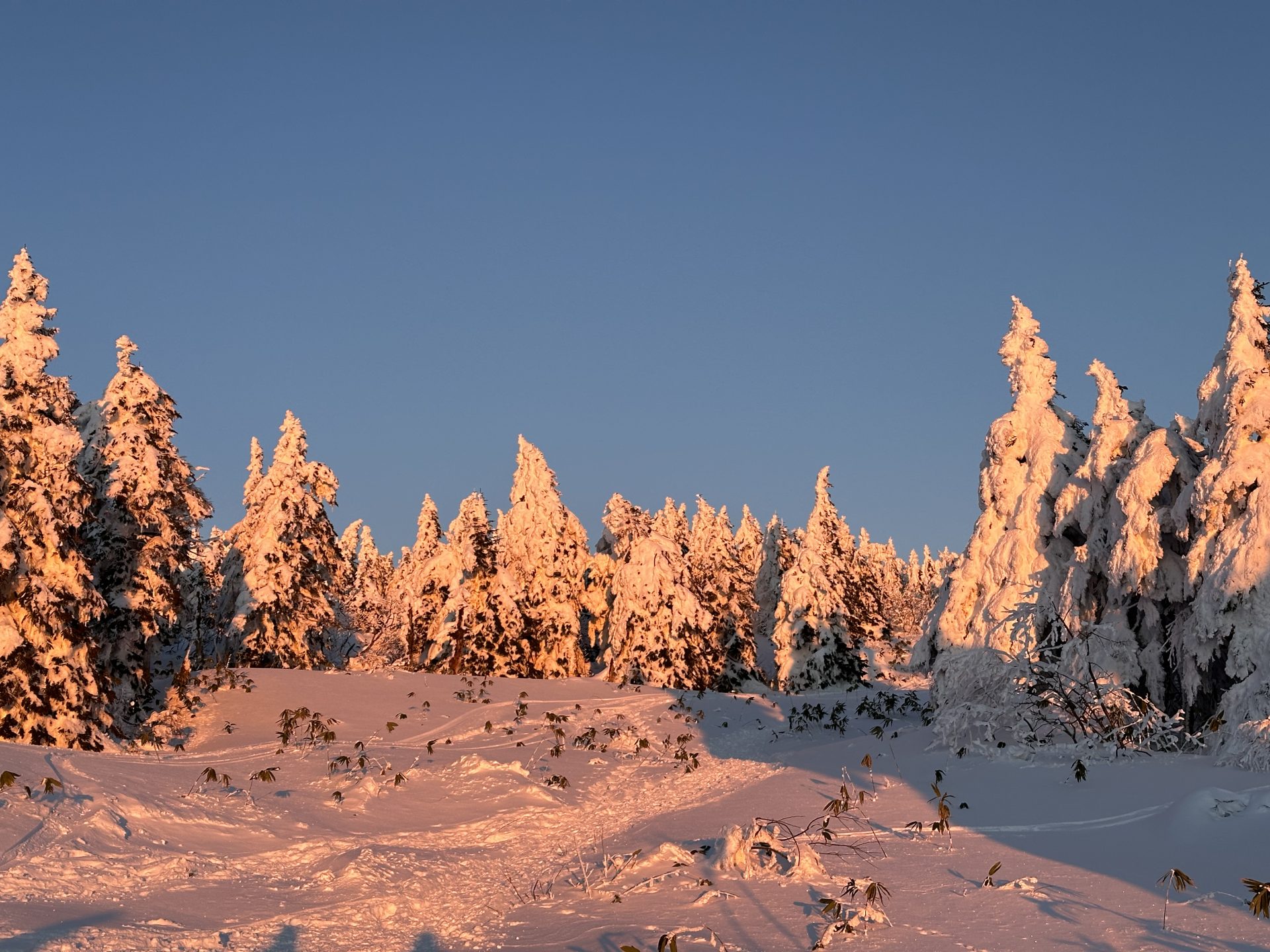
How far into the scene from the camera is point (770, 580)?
6906 centimetres

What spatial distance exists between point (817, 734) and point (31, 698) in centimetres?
1874

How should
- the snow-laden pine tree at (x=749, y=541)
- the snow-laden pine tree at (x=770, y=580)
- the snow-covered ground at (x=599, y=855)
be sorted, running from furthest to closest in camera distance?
the snow-laden pine tree at (x=749, y=541) < the snow-laden pine tree at (x=770, y=580) < the snow-covered ground at (x=599, y=855)

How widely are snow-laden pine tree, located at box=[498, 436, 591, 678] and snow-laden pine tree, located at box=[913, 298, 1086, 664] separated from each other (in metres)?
21.0

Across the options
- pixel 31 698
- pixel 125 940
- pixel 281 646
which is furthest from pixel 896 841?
pixel 281 646

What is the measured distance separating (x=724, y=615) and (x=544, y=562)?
398 inches

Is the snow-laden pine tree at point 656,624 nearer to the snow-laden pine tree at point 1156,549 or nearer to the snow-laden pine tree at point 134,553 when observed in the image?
the snow-laden pine tree at point 134,553

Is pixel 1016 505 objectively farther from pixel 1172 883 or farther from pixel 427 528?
pixel 427 528

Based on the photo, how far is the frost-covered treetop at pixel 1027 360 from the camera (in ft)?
77.9

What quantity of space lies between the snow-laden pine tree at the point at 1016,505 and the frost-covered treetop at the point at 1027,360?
2cm

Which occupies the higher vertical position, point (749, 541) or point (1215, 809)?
point (749, 541)

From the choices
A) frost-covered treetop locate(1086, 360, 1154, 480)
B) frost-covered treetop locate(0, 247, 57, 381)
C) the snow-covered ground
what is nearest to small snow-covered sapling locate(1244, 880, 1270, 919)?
the snow-covered ground

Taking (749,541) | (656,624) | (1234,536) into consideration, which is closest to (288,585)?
(656,624)

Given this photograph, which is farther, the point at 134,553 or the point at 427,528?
the point at 427,528

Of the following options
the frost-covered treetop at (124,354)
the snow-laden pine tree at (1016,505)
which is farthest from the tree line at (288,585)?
the snow-laden pine tree at (1016,505)
